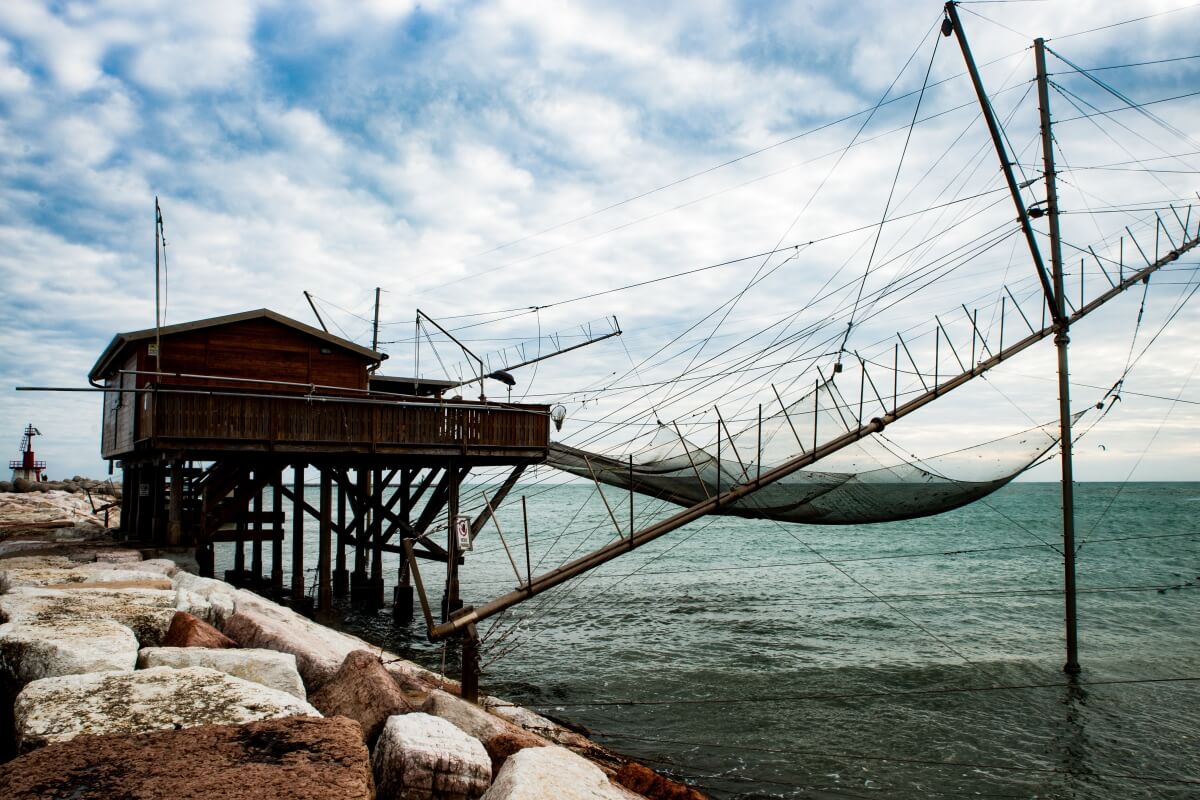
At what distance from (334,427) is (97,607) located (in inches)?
342

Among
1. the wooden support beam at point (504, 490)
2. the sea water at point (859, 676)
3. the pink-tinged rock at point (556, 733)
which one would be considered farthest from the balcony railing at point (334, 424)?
the pink-tinged rock at point (556, 733)

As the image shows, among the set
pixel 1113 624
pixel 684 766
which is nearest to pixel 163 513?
pixel 684 766

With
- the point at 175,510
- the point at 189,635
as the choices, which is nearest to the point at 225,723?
the point at 189,635

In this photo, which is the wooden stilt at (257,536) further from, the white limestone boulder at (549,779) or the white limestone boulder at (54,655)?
the white limestone boulder at (549,779)

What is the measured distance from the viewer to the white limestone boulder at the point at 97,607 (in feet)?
24.4

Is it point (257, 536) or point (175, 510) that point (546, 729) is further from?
point (257, 536)

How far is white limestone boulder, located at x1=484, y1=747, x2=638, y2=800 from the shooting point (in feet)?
16.6

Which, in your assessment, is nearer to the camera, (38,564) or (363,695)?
(363,695)

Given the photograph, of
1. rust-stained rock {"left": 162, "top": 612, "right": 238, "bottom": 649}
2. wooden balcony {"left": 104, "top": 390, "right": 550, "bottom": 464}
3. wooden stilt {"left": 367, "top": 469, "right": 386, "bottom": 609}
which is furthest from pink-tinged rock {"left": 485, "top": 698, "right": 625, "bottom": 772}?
wooden stilt {"left": 367, "top": 469, "right": 386, "bottom": 609}

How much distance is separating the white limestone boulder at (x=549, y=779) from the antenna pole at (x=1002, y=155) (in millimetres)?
10061

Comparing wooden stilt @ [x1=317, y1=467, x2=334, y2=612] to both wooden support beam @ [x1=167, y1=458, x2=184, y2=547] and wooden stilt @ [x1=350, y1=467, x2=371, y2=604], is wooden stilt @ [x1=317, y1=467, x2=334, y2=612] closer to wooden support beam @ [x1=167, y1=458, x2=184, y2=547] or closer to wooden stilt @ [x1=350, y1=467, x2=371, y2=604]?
wooden stilt @ [x1=350, y1=467, x2=371, y2=604]

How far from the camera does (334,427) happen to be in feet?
54.1

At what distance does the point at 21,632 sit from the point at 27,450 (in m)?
68.1

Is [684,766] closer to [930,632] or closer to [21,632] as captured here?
[21,632]
